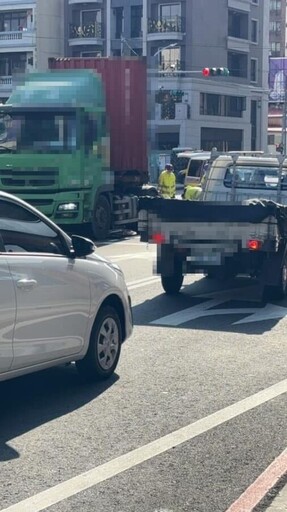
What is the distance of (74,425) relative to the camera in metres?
7.07

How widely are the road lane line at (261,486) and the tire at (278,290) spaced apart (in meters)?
6.64

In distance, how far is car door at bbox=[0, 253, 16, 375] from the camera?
22.4 feet

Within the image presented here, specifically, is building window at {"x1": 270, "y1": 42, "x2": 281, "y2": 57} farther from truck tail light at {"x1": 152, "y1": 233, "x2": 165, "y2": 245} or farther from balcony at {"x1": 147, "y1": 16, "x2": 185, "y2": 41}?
truck tail light at {"x1": 152, "y1": 233, "x2": 165, "y2": 245}

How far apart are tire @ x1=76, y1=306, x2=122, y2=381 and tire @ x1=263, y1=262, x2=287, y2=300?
4702 millimetres

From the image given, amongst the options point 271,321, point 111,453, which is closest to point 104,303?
point 111,453

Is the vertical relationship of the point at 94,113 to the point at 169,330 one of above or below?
above

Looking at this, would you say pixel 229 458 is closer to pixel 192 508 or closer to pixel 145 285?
pixel 192 508

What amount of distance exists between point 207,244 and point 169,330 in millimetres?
1887

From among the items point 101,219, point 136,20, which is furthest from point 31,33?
point 101,219

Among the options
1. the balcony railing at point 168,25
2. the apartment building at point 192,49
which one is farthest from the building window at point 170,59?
the balcony railing at point 168,25

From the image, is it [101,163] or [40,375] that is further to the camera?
[101,163]

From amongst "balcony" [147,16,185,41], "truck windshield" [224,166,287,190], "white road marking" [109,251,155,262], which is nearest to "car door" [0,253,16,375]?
"truck windshield" [224,166,287,190]

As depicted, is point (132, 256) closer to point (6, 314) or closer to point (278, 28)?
point (6, 314)

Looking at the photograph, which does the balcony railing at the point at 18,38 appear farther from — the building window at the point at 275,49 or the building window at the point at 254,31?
the building window at the point at 275,49
